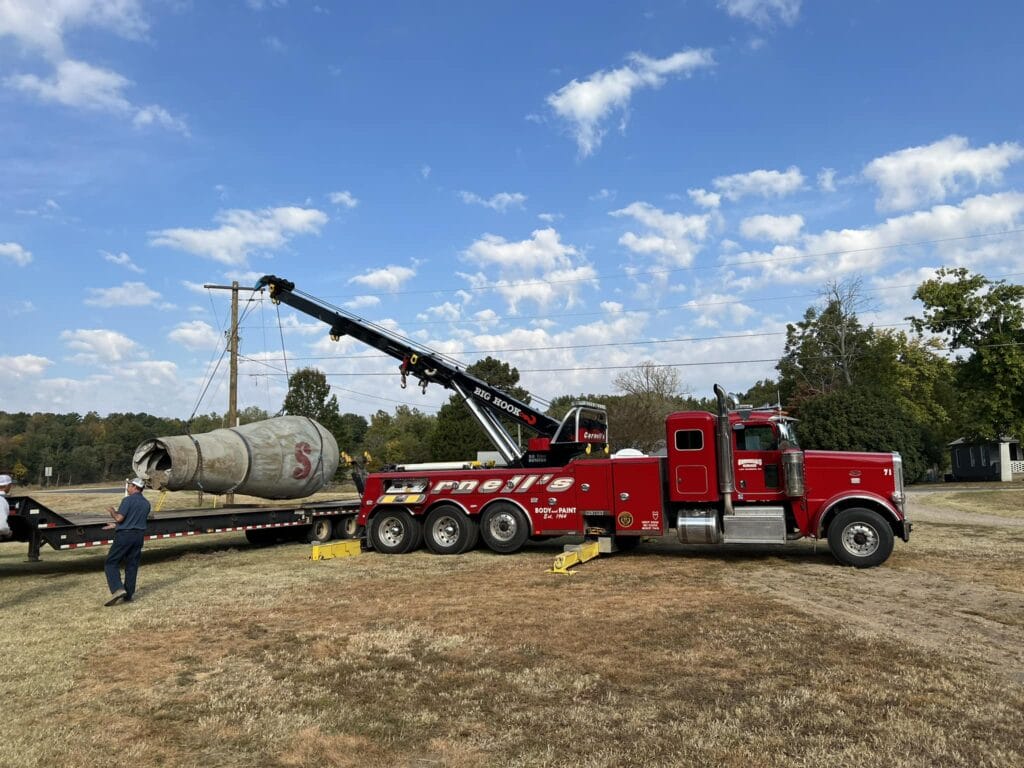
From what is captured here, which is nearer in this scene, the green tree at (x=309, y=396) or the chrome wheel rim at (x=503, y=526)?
the chrome wheel rim at (x=503, y=526)

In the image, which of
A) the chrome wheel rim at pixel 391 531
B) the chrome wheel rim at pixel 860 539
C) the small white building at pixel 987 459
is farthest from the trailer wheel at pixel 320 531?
the small white building at pixel 987 459

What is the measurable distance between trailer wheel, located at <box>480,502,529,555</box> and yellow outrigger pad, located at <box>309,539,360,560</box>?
109 inches

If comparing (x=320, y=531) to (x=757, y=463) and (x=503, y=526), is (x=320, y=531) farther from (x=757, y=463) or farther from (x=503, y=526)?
(x=757, y=463)

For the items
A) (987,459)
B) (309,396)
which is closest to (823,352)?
(987,459)

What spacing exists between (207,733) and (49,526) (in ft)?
27.3

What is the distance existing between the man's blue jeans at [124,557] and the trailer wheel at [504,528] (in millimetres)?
6427

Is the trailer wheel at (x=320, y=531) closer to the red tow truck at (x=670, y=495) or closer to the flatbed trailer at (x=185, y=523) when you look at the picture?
the flatbed trailer at (x=185, y=523)

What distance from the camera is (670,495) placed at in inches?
514

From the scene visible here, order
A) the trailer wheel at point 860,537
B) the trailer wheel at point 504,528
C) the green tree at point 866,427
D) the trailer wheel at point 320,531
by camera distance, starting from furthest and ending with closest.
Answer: the green tree at point 866,427 < the trailer wheel at point 320,531 < the trailer wheel at point 504,528 < the trailer wheel at point 860,537

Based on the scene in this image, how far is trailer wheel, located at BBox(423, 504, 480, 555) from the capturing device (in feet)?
47.0

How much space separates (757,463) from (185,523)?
34.8 ft

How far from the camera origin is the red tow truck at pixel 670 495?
1195 centimetres

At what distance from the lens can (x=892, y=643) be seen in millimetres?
6961

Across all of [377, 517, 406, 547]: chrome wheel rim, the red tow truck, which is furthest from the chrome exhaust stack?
[377, 517, 406, 547]: chrome wheel rim
